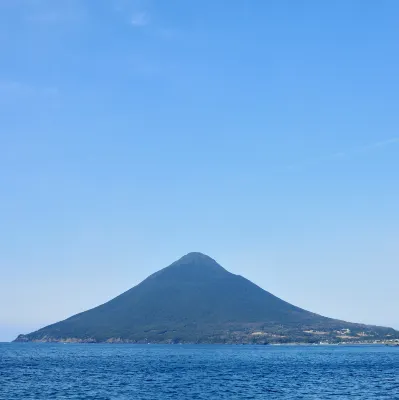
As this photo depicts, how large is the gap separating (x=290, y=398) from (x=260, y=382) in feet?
74.1

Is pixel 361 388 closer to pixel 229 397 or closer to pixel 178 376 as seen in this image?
pixel 229 397

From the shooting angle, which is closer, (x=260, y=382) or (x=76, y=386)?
(x=76, y=386)

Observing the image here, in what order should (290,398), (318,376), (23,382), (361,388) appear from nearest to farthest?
(290,398) → (361,388) → (23,382) → (318,376)

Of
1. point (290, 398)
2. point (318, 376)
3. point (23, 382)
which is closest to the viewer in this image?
point (290, 398)

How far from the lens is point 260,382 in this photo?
302 ft

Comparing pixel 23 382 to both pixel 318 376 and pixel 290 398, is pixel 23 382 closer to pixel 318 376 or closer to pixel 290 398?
pixel 290 398

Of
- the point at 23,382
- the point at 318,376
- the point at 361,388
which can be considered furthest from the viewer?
the point at 318,376

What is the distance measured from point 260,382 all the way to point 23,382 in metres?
36.3

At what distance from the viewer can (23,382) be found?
290 feet

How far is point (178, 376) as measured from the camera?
10619 cm

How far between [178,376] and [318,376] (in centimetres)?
2496

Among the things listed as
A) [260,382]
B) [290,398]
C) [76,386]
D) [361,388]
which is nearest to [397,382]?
[361,388]

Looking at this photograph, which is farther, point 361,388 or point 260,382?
point 260,382

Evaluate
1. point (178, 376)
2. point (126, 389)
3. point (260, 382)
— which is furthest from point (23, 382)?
point (260, 382)
